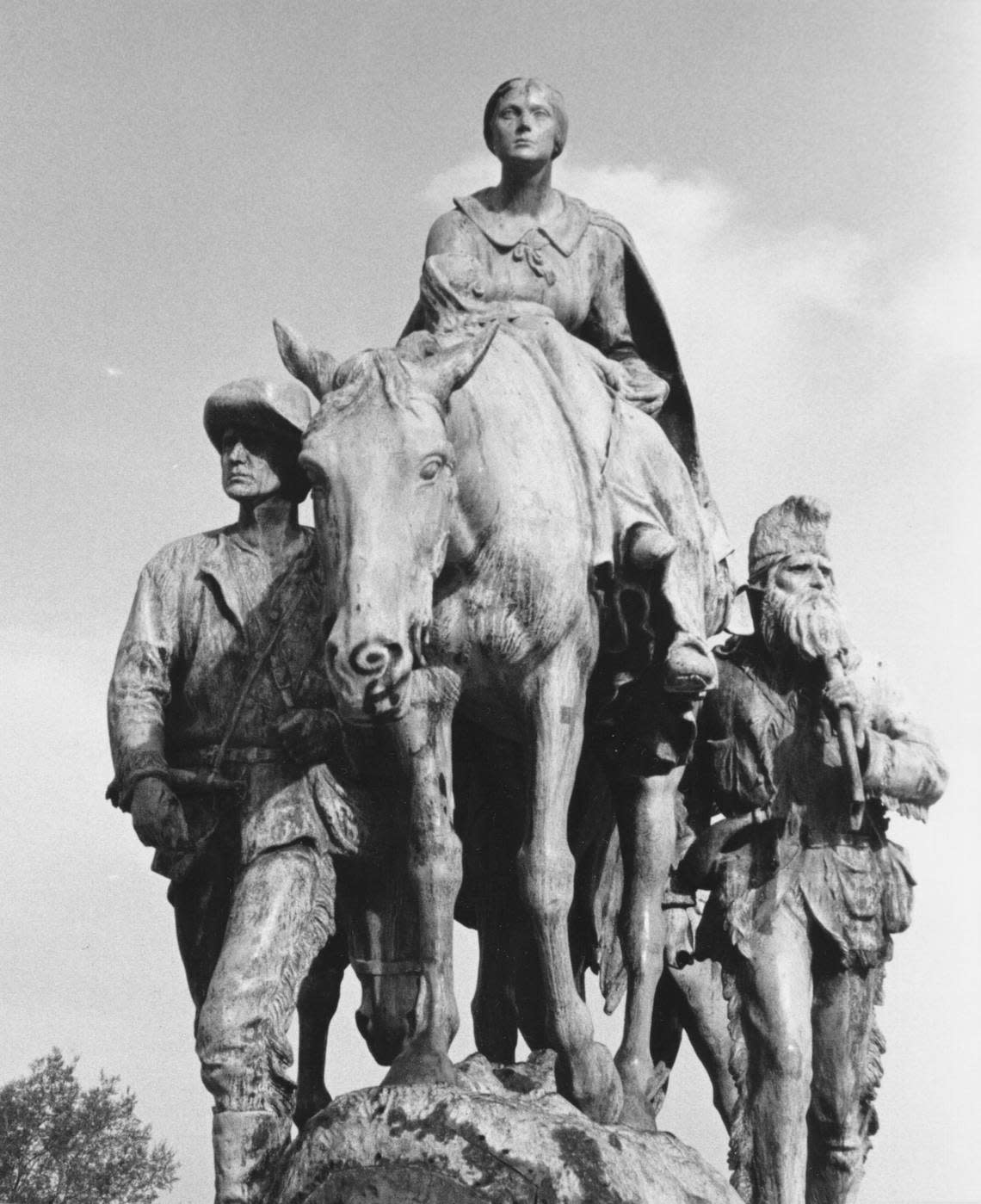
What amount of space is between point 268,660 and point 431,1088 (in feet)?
6.45

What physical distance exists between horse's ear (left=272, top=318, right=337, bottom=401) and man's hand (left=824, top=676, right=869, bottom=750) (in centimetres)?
253

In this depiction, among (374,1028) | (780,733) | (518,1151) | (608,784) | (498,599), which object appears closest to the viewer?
(518,1151)

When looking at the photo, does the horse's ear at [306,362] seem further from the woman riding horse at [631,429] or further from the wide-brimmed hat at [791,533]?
the wide-brimmed hat at [791,533]

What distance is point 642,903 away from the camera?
775 centimetres

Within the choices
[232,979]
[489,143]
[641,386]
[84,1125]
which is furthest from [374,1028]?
[84,1125]

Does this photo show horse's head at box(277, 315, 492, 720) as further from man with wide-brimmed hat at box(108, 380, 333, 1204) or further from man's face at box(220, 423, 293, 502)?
man's face at box(220, 423, 293, 502)

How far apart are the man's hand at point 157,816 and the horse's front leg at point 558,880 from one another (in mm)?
1294

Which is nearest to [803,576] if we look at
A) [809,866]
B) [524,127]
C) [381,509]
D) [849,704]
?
[849,704]

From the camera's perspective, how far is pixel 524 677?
7.23 metres

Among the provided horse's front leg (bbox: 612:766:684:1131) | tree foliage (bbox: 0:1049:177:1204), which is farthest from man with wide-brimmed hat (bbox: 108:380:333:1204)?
tree foliage (bbox: 0:1049:177:1204)

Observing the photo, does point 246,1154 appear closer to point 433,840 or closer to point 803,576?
point 433,840

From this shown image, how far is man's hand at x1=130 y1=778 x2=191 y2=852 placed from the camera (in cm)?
755

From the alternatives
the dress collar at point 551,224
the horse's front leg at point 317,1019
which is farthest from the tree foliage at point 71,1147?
the dress collar at point 551,224

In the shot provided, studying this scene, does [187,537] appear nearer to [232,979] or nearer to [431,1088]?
[232,979]
